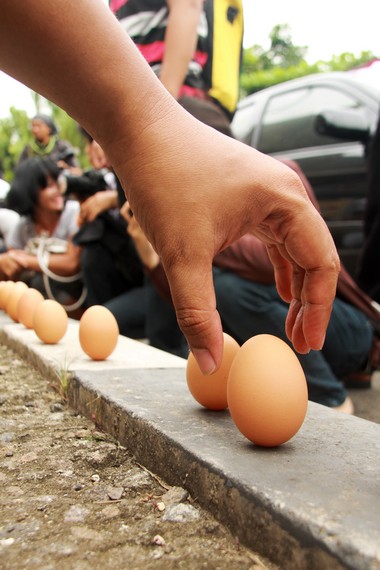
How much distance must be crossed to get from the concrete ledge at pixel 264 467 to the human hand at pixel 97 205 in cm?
264

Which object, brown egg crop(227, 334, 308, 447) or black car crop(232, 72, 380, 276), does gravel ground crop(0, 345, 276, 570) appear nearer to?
brown egg crop(227, 334, 308, 447)

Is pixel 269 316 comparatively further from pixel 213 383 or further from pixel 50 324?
pixel 213 383

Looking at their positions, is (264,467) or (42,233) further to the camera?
(42,233)

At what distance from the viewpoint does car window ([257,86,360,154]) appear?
16.0 ft

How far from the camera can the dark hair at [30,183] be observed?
17.9ft

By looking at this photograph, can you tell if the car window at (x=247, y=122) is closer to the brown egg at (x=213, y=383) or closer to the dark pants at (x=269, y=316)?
the dark pants at (x=269, y=316)

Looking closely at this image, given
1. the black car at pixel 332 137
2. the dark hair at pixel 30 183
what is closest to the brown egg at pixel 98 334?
the black car at pixel 332 137

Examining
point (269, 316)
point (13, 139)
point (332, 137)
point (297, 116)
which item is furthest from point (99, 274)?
point (13, 139)

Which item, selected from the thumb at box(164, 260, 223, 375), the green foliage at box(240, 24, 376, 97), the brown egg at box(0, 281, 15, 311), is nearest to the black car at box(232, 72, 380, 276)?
the brown egg at box(0, 281, 15, 311)

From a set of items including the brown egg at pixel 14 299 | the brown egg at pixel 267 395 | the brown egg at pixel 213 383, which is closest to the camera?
the brown egg at pixel 267 395

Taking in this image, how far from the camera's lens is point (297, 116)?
5.28 meters

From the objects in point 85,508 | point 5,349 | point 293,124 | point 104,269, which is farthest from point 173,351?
point 85,508

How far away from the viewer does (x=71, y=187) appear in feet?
17.0

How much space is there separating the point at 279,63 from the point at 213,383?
1952 inches
